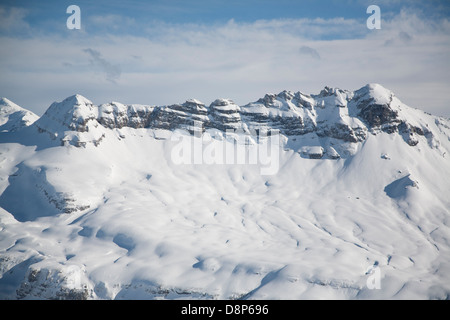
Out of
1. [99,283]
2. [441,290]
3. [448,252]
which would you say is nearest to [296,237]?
[441,290]
